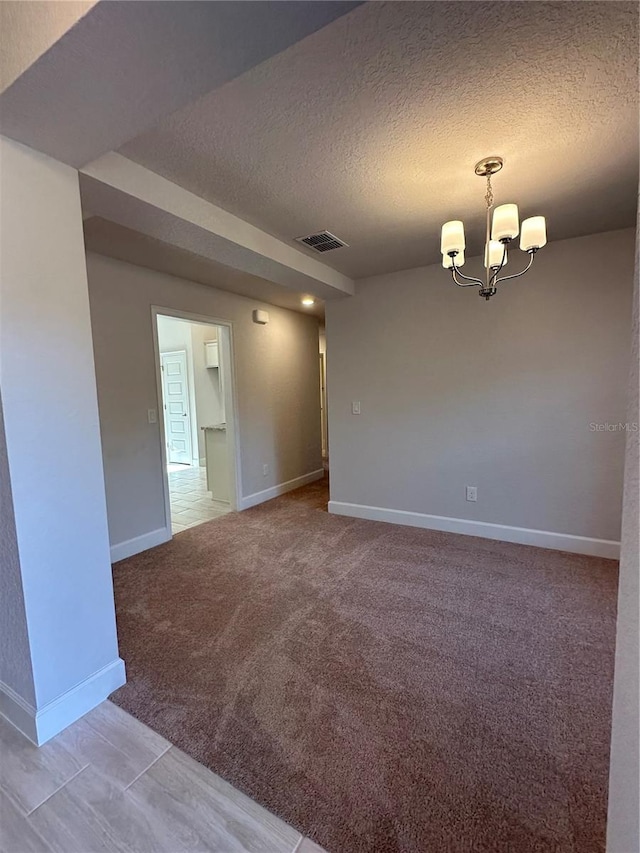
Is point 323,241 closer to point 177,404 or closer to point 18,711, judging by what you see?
point 18,711

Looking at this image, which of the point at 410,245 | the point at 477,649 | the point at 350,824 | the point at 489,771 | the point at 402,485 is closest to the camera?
the point at 350,824

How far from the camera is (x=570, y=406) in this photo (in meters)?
2.84

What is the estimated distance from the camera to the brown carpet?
3.84ft

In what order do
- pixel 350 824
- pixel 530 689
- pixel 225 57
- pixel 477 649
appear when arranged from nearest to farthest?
pixel 225 57 < pixel 350 824 < pixel 530 689 < pixel 477 649

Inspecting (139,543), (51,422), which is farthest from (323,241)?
(139,543)

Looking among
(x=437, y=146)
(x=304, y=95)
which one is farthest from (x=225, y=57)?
(x=437, y=146)

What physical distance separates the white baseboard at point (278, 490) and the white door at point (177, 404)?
102 inches

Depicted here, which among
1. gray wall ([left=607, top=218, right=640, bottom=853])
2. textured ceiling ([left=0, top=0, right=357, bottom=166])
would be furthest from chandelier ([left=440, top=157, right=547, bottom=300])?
gray wall ([left=607, top=218, right=640, bottom=853])

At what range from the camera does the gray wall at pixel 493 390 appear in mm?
2738

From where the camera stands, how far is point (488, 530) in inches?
125

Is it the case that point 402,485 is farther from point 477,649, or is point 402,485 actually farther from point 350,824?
A: point 350,824

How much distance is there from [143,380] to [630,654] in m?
3.34

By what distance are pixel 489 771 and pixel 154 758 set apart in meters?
1.16

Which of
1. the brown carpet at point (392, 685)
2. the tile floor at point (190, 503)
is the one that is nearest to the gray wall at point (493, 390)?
the brown carpet at point (392, 685)
